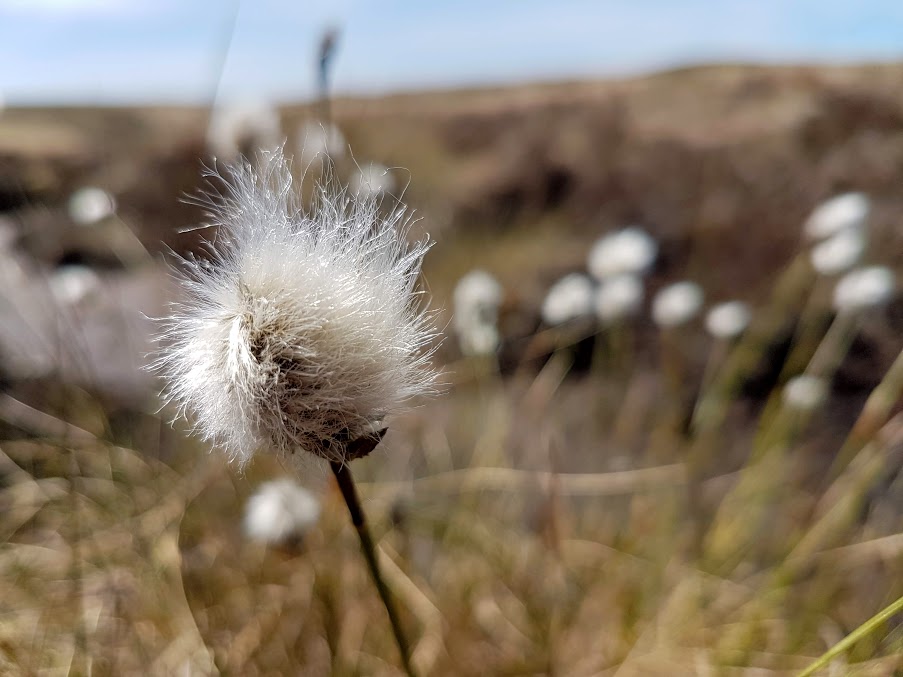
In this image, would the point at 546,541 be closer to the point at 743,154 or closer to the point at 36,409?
the point at 36,409

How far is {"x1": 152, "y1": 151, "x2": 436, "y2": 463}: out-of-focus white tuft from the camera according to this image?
29 centimetres

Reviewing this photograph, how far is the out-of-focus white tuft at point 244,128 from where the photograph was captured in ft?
3.76

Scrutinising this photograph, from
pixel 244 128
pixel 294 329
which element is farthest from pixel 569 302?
pixel 294 329

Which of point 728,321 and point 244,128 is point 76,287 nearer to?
point 244,128

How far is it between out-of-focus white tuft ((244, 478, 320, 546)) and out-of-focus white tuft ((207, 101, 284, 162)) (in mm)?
659

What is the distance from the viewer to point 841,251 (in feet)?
2.83

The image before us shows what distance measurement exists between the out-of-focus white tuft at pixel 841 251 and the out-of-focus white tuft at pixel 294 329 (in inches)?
29.5

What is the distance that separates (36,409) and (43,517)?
1.03 ft

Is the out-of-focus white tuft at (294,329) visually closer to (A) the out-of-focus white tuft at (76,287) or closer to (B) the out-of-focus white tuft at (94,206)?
(B) the out-of-focus white tuft at (94,206)

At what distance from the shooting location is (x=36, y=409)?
45.8 inches

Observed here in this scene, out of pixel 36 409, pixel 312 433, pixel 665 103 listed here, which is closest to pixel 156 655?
pixel 312 433

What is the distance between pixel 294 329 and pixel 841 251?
838 millimetres

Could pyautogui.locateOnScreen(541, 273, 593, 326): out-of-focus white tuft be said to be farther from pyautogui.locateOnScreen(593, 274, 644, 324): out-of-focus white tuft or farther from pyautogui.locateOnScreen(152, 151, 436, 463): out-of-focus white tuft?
pyautogui.locateOnScreen(152, 151, 436, 463): out-of-focus white tuft

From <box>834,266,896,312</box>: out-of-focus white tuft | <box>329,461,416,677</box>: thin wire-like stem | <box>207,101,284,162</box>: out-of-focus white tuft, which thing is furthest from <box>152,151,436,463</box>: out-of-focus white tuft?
<box>207,101,284,162</box>: out-of-focus white tuft
